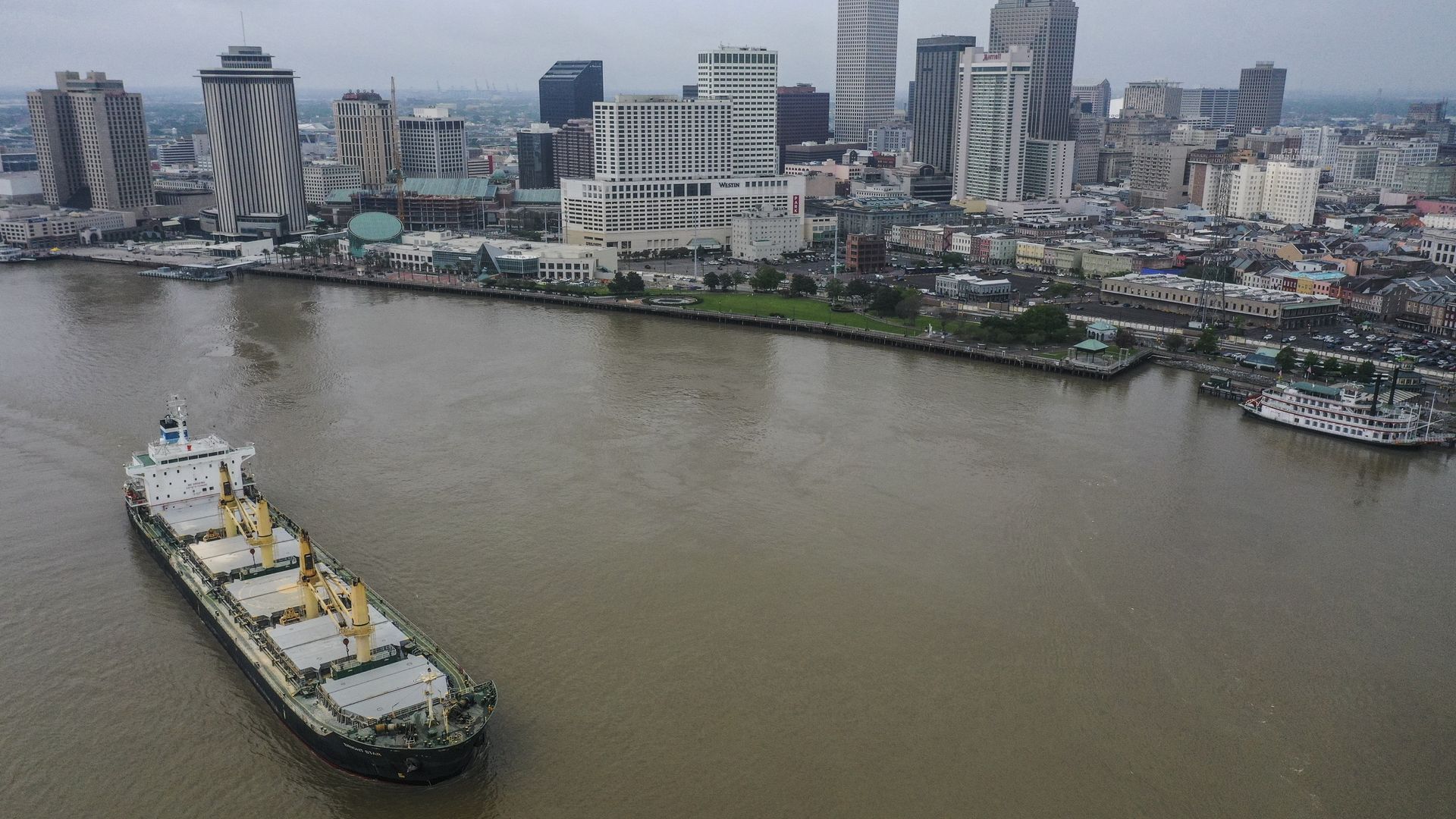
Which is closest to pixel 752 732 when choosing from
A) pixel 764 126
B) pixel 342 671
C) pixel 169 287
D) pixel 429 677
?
pixel 429 677

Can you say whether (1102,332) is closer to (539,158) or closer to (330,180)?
(539,158)

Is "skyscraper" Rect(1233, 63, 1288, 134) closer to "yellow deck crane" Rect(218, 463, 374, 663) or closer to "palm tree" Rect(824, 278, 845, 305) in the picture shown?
"palm tree" Rect(824, 278, 845, 305)

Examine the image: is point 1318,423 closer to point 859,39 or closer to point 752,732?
point 752,732

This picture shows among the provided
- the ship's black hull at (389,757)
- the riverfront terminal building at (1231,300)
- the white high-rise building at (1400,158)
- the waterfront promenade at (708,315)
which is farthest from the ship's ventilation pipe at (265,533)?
the white high-rise building at (1400,158)

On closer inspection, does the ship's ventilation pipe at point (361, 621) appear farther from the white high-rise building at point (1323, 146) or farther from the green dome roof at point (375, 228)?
the white high-rise building at point (1323, 146)

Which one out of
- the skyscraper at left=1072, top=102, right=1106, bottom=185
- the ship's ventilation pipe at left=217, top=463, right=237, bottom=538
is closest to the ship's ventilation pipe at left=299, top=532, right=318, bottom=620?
the ship's ventilation pipe at left=217, top=463, right=237, bottom=538

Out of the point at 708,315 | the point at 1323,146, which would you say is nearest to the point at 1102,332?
the point at 708,315
